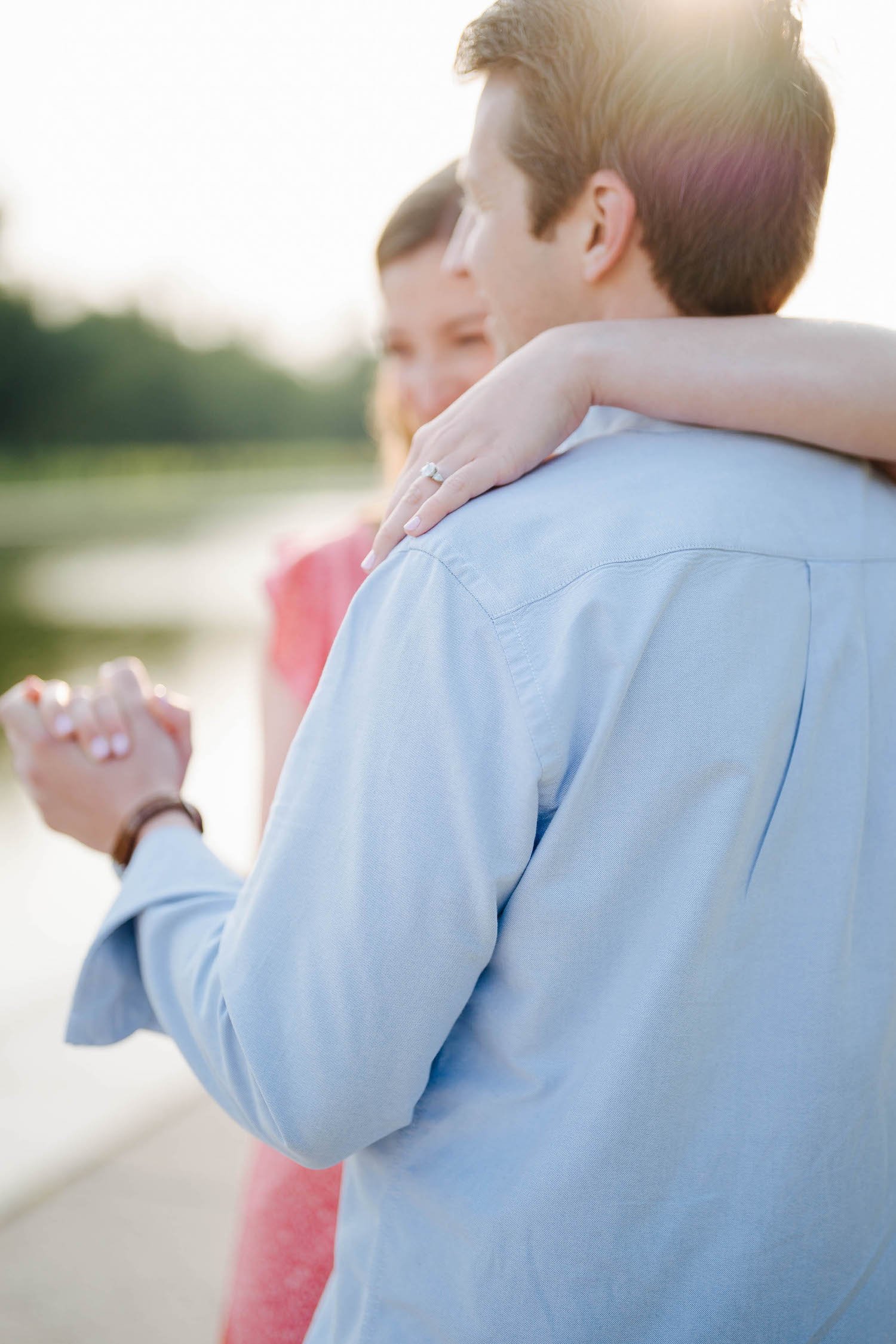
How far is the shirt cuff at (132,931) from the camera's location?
1.19 m

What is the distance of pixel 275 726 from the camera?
2027 millimetres

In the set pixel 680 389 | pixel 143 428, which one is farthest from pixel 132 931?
pixel 143 428

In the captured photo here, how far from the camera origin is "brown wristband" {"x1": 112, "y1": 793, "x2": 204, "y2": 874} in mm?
1307

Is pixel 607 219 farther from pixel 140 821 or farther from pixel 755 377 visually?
pixel 140 821

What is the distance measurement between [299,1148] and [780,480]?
749 millimetres

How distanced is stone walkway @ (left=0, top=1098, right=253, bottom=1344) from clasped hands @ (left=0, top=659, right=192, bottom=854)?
172 cm

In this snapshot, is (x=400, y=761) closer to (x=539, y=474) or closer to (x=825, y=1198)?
(x=539, y=474)

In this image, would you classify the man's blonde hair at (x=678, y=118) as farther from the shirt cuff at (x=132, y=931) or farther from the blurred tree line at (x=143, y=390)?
the blurred tree line at (x=143, y=390)

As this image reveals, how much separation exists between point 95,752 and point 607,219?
2.63 ft

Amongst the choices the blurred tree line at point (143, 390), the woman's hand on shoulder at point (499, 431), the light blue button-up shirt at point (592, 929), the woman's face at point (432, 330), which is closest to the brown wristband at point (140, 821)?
the light blue button-up shirt at point (592, 929)

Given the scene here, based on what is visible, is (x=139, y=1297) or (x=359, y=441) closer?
(x=139, y=1297)

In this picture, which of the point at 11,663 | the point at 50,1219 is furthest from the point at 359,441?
the point at 50,1219

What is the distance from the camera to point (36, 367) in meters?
51.8

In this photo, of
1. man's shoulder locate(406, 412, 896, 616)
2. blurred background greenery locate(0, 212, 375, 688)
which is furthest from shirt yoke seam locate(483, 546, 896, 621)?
blurred background greenery locate(0, 212, 375, 688)
